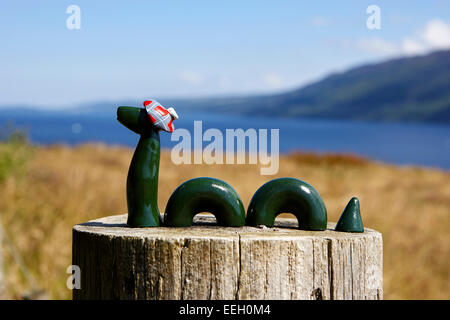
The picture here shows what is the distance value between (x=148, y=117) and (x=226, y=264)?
79 cm

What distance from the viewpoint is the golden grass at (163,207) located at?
5.54 metres

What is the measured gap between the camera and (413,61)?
636ft

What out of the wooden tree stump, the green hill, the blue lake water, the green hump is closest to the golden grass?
the blue lake water

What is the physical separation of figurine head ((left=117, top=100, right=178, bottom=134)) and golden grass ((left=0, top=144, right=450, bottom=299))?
282cm

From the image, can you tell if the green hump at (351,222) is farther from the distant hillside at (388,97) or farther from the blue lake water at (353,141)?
the distant hillside at (388,97)

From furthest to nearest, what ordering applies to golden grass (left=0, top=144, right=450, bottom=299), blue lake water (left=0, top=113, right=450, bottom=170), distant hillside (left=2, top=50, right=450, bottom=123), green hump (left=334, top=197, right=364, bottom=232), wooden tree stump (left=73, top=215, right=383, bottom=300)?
1. distant hillside (left=2, top=50, right=450, bottom=123)
2. blue lake water (left=0, top=113, right=450, bottom=170)
3. golden grass (left=0, top=144, right=450, bottom=299)
4. green hump (left=334, top=197, right=364, bottom=232)
5. wooden tree stump (left=73, top=215, right=383, bottom=300)

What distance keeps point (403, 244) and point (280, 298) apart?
19.2ft

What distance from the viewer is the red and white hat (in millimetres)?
2240

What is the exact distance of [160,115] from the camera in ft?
7.36

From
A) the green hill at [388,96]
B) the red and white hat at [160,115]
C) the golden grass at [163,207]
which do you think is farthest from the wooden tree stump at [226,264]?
the green hill at [388,96]

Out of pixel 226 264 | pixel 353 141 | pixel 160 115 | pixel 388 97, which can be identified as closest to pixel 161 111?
pixel 160 115

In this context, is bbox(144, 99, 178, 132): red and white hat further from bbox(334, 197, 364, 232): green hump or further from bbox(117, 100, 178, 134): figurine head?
bbox(334, 197, 364, 232): green hump

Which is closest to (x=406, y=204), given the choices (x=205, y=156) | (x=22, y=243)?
(x=205, y=156)
